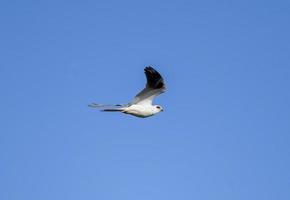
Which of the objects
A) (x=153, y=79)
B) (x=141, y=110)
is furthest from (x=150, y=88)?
(x=141, y=110)

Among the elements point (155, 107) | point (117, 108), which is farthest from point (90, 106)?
point (155, 107)

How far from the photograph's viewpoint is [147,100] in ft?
112

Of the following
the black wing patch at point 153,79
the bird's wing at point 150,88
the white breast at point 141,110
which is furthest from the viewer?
the white breast at point 141,110

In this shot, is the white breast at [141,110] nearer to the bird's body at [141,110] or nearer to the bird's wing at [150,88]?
the bird's body at [141,110]

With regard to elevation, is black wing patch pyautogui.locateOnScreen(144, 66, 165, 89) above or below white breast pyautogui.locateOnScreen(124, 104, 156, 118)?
above

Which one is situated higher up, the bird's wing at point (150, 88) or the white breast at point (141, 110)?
the bird's wing at point (150, 88)

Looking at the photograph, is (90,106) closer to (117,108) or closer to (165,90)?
(117,108)

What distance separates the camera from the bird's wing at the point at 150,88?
32.5 m

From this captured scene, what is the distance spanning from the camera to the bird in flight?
32875 mm

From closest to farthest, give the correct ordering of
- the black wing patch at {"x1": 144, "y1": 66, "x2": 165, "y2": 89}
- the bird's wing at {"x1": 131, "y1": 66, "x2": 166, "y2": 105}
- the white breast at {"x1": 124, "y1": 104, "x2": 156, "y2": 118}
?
the black wing patch at {"x1": 144, "y1": 66, "x2": 165, "y2": 89}
the bird's wing at {"x1": 131, "y1": 66, "x2": 166, "y2": 105}
the white breast at {"x1": 124, "y1": 104, "x2": 156, "y2": 118}

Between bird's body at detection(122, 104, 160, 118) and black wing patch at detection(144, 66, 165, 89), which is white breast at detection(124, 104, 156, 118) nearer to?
bird's body at detection(122, 104, 160, 118)

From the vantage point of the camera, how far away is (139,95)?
33.7 meters

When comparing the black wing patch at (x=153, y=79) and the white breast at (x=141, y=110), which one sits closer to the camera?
the black wing patch at (x=153, y=79)

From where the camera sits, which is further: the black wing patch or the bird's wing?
the bird's wing
